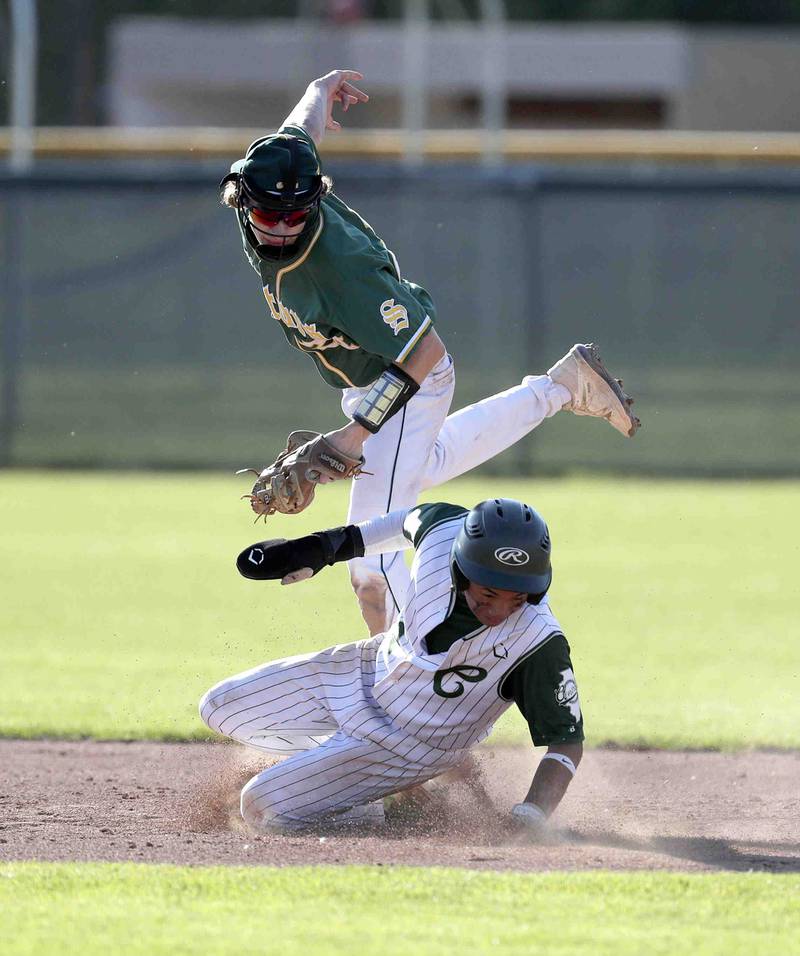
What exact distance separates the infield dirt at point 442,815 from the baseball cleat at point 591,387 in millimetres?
1207

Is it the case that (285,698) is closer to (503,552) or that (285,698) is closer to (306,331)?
(503,552)

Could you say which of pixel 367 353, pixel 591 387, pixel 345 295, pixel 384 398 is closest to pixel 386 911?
pixel 384 398

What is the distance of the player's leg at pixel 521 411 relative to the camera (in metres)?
5.51

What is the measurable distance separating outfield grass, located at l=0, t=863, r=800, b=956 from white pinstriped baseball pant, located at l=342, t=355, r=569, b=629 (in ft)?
4.78

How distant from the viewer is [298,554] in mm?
4699

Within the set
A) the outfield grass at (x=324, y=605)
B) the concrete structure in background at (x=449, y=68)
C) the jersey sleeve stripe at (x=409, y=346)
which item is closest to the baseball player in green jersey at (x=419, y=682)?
the jersey sleeve stripe at (x=409, y=346)

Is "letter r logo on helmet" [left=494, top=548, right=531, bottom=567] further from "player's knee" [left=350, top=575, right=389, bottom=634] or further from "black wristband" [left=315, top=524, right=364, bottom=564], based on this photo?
"player's knee" [left=350, top=575, right=389, bottom=634]

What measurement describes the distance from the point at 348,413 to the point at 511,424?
61cm

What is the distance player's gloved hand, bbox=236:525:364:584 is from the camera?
4.66 meters

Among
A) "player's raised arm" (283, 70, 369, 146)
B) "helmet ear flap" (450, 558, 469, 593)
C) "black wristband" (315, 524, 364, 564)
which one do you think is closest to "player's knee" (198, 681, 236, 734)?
"black wristband" (315, 524, 364, 564)

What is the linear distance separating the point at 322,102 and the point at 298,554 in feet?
6.10

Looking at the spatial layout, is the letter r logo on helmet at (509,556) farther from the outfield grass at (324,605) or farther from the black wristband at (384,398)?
the outfield grass at (324,605)

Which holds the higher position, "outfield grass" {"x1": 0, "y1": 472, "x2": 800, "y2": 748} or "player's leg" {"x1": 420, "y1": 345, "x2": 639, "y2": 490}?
"player's leg" {"x1": 420, "y1": 345, "x2": 639, "y2": 490}

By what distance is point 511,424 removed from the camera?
5.57 metres
